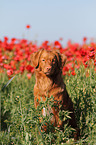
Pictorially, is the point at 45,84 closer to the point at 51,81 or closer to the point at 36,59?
the point at 51,81

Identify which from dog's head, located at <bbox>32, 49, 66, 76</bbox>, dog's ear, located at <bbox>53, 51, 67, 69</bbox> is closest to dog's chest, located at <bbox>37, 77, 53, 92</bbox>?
dog's head, located at <bbox>32, 49, 66, 76</bbox>

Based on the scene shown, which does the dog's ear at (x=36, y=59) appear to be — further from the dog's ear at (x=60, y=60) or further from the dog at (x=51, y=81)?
the dog's ear at (x=60, y=60)

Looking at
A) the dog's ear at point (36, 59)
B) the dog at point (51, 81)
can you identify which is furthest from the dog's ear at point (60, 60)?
the dog's ear at point (36, 59)

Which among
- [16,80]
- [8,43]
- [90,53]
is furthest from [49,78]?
[8,43]

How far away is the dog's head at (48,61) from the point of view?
2.79 metres

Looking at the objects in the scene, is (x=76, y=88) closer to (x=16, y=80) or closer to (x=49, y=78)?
(x=49, y=78)

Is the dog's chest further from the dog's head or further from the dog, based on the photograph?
the dog's head

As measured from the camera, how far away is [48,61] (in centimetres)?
281

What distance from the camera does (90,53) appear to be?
118 inches

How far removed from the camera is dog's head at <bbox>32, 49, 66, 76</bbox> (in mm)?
2791

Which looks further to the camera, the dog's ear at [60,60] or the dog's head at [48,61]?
the dog's ear at [60,60]

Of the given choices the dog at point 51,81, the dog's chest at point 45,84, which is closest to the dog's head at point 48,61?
the dog at point 51,81

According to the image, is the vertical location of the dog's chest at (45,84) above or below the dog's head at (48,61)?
below

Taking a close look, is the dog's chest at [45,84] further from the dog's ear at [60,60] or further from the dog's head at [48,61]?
the dog's ear at [60,60]
